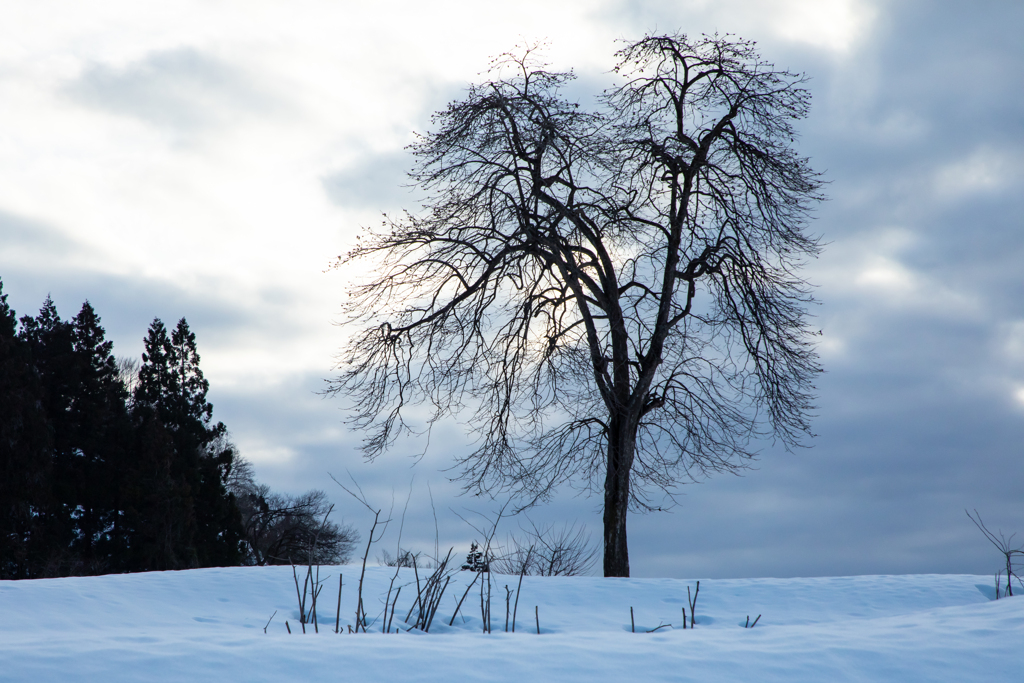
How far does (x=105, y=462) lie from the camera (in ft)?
87.8

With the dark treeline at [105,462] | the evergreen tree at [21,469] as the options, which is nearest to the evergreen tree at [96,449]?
the dark treeline at [105,462]

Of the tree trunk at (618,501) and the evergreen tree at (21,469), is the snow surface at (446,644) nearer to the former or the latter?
the tree trunk at (618,501)

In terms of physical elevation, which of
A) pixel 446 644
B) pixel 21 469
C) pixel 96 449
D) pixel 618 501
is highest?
pixel 96 449

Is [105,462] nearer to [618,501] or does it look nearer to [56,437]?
[56,437]

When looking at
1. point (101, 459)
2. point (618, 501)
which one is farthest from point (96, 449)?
point (618, 501)

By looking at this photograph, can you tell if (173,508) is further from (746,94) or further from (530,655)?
(530,655)

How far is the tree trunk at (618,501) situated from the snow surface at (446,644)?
4.67 meters

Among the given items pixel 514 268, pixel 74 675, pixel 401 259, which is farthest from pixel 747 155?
pixel 74 675

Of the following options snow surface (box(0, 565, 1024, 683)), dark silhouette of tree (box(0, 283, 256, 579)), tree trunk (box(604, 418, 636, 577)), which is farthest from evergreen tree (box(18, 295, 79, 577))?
snow surface (box(0, 565, 1024, 683))

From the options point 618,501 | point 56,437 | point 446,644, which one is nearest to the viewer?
point 446,644

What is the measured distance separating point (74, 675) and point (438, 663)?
1213 mm

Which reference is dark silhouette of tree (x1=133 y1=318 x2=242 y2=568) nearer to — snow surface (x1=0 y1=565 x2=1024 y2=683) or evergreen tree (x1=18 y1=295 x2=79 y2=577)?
evergreen tree (x1=18 y1=295 x2=79 y2=577)

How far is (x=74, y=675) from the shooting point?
2.55 metres

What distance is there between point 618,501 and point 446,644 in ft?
26.2
